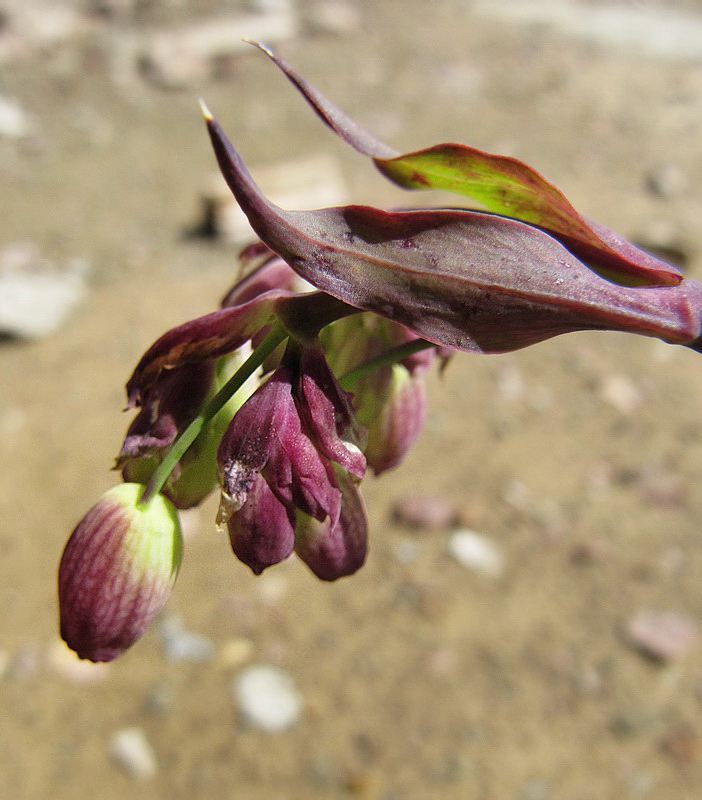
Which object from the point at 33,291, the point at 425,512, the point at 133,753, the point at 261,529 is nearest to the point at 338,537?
the point at 261,529

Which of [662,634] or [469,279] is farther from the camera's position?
[662,634]

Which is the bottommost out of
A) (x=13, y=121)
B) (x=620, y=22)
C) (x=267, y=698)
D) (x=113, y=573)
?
(x=13, y=121)

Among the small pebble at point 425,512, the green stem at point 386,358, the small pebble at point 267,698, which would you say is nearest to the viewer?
the green stem at point 386,358

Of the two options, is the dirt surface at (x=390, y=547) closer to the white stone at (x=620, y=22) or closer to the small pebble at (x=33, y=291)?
the small pebble at (x=33, y=291)

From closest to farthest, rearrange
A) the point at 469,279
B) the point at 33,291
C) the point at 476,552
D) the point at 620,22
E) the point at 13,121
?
the point at 469,279
the point at 476,552
the point at 33,291
the point at 13,121
the point at 620,22

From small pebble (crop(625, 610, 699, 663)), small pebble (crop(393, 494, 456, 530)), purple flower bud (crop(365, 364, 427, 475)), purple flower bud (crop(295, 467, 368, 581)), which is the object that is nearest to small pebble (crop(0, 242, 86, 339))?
small pebble (crop(393, 494, 456, 530))

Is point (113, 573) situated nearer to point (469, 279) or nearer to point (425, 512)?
point (469, 279)

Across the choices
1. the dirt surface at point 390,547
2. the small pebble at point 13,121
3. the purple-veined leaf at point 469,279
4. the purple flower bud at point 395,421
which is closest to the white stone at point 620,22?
the dirt surface at point 390,547
